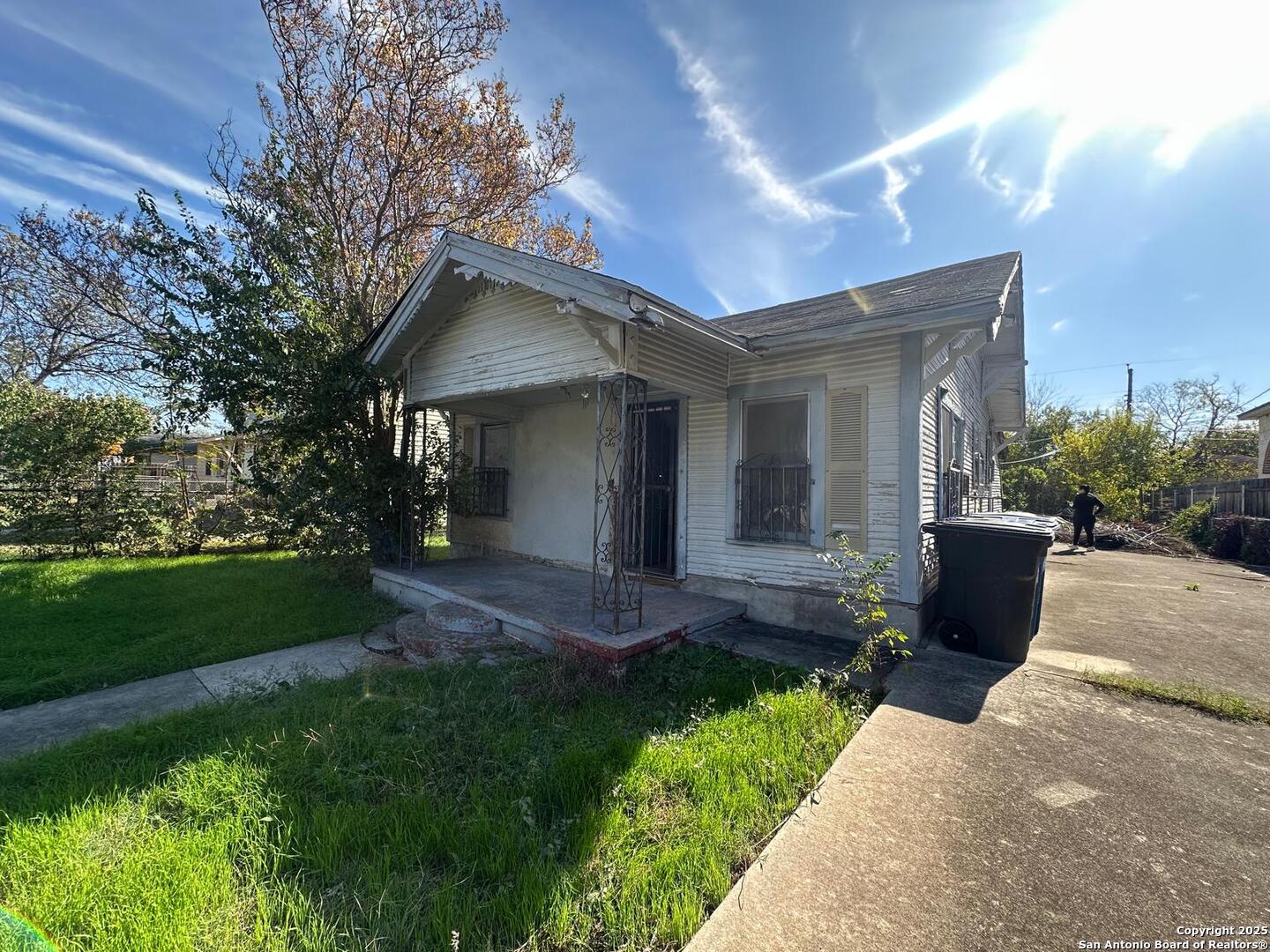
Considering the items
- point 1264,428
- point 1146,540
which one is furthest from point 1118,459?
point 1264,428

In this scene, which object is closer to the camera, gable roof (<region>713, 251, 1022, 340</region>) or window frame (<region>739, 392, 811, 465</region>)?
gable roof (<region>713, 251, 1022, 340</region>)

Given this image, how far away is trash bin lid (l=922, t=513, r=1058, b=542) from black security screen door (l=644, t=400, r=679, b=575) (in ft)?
9.46

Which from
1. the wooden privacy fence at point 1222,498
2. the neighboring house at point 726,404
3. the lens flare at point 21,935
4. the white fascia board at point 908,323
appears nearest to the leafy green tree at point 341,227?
the neighboring house at point 726,404

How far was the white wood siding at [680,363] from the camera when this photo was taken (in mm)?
4730

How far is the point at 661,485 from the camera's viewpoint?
666cm

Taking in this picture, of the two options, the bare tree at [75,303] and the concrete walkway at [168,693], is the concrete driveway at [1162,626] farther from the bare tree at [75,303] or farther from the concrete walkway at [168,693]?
the bare tree at [75,303]

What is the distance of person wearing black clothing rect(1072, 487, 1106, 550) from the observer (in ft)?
40.9

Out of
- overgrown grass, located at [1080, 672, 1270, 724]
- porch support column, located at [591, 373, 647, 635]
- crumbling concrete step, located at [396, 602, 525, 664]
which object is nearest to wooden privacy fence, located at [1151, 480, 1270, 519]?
overgrown grass, located at [1080, 672, 1270, 724]

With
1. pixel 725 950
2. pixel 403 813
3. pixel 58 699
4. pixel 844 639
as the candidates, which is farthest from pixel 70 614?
pixel 844 639

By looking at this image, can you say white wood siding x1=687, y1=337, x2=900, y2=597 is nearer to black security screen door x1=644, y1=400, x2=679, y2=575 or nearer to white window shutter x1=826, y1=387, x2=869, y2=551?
white window shutter x1=826, y1=387, x2=869, y2=551

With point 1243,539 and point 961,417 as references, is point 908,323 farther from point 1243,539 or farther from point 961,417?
point 1243,539

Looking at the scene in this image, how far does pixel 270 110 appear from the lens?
33.7 feet

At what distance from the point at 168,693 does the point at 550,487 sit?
468 cm

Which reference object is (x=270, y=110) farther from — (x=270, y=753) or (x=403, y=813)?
(x=403, y=813)
